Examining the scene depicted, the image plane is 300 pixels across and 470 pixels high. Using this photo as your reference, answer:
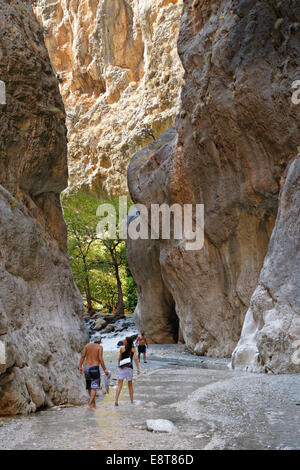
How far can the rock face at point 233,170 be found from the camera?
49.4 feet

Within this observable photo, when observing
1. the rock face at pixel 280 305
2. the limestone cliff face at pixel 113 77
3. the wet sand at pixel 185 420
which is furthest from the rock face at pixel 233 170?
the limestone cliff face at pixel 113 77

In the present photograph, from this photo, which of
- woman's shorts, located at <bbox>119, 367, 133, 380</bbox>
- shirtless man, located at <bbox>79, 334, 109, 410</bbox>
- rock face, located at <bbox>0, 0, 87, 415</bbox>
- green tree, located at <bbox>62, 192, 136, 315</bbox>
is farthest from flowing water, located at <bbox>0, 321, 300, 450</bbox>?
green tree, located at <bbox>62, 192, 136, 315</bbox>

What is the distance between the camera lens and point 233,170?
19562mm

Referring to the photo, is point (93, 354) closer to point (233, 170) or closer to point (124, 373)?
point (124, 373)

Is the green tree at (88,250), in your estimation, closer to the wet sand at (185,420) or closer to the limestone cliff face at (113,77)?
the limestone cliff face at (113,77)

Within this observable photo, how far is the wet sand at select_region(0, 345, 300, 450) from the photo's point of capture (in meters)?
6.44

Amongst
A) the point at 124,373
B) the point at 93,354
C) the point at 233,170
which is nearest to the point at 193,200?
the point at 233,170

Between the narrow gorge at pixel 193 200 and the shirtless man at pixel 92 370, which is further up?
the narrow gorge at pixel 193 200

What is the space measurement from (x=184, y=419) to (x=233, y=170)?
13.3 meters

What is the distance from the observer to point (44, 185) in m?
13.4

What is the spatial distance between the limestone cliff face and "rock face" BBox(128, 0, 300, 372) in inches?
1024

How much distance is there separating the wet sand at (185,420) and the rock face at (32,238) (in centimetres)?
74
